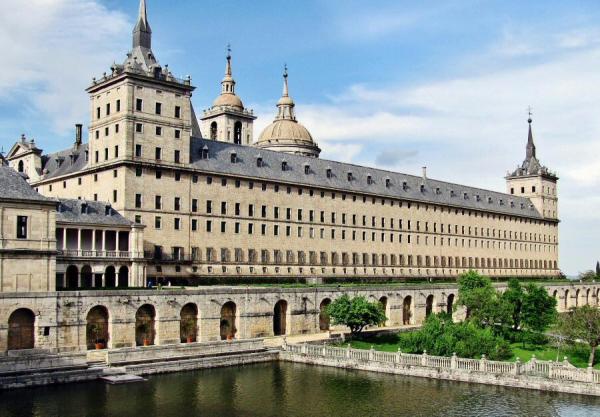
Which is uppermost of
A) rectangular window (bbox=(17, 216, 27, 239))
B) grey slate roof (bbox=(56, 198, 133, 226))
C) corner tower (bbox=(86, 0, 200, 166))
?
corner tower (bbox=(86, 0, 200, 166))

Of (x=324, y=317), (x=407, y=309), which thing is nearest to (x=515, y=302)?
(x=407, y=309)

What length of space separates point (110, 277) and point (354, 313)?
21.9m

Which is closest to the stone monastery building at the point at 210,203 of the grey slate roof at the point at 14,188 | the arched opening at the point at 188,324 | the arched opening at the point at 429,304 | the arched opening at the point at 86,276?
the arched opening at the point at 86,276

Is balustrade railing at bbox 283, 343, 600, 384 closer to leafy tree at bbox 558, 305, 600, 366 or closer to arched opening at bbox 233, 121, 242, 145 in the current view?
leafy tree at bbox 558, 305, 600, 366

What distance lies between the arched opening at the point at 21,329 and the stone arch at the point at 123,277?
1511 centimetres

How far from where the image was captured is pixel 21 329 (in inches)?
1934

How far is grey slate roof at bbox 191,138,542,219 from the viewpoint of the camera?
262 feet

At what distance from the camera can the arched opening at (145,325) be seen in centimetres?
5550

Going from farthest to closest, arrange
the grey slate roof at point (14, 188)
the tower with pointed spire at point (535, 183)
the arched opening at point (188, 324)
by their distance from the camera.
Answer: the tower with pointed spire at point (535, 183), the arched opening at point (188, 324), the grey slate roof at point (14, 188)

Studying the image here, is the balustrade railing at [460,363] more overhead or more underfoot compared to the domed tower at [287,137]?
more underfoot

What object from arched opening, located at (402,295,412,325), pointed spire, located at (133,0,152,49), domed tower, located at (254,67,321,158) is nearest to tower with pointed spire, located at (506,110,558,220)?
domed tower, located at (254,67,321,158)

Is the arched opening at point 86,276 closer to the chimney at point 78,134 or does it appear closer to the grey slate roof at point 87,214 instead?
the grey slate roof at point 87,214

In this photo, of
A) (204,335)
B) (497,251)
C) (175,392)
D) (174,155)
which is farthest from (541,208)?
(175,392)

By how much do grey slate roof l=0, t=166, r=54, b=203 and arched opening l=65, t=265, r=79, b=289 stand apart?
11.6 metres
